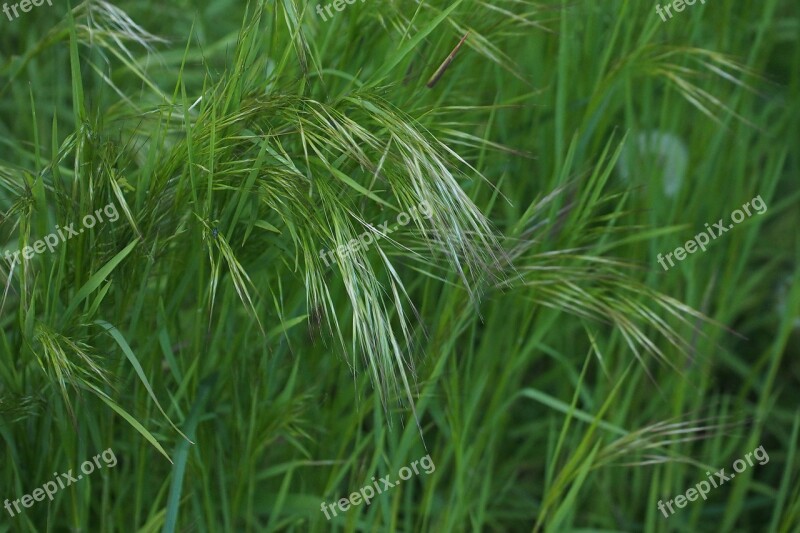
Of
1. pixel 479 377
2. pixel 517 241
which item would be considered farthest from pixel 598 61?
pixel 479 377

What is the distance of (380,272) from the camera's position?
1476 millimetres

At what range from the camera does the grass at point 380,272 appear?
121 cm

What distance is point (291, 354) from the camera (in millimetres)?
1562

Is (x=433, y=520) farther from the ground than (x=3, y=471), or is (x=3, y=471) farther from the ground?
(x=3, y=471)

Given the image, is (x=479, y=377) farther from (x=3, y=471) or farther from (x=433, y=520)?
(x=3, y=471)

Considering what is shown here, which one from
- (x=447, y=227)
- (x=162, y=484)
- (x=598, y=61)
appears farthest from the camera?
(x=598, y=61)

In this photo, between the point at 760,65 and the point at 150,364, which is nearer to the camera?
the point at 150,364

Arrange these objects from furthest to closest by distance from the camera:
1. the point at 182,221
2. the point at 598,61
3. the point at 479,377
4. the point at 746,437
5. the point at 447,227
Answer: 1. the point at 746,437
2. the point at 598,61
3. the point at 479,377
4. the point at 182,221
5. the point at 447,227

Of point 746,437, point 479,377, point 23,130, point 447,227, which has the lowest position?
point 746,437

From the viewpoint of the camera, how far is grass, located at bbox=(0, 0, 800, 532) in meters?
1.21

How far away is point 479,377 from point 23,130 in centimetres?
104

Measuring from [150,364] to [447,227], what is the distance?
470 mm

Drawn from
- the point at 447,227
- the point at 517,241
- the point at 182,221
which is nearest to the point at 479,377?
the point at 517,241

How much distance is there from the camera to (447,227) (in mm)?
1176
